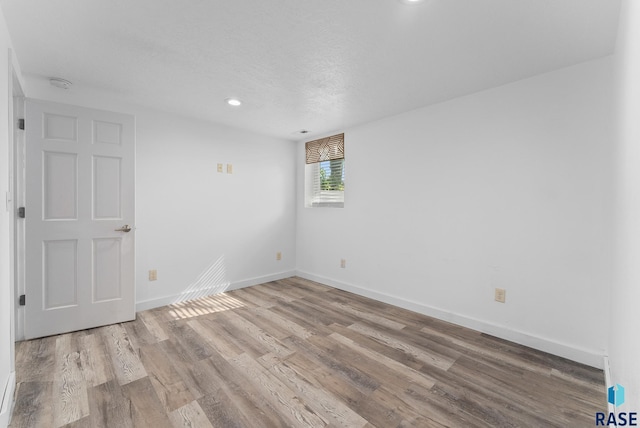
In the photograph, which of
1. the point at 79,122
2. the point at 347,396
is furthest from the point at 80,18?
the point at 347,396

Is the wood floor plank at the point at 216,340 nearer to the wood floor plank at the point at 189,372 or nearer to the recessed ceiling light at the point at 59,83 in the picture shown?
the wood floor plank at the point at 189,372

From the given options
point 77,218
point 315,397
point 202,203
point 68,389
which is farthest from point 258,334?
point 77,218

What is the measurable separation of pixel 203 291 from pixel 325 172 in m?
2.32

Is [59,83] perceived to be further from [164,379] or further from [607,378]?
[607,378]

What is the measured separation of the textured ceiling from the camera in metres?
1.54

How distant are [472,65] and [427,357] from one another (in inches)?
87.4

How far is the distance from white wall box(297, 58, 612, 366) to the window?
387 mm

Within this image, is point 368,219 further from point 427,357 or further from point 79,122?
point 79,122

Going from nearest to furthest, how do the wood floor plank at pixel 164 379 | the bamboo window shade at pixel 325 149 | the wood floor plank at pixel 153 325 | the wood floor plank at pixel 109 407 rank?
the wood floor plank at pixel 109 407 < the wood floor plank at pixel 164 379 < the wood floor plank at pixel 153 325 < the bamboo window shade at pixel 325 149

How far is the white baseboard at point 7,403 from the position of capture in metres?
1.38

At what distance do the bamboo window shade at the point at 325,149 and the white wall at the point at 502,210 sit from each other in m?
0.33

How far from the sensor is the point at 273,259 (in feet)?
14.2

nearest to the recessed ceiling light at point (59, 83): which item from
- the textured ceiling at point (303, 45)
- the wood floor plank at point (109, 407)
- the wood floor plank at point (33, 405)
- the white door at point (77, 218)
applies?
the textured ceiling at point (303, 45)

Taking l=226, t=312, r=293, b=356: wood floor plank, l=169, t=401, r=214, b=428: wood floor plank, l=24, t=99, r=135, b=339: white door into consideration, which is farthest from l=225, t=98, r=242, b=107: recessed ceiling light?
l=169, t=401, r=214, b=428: wood floor plank
